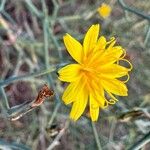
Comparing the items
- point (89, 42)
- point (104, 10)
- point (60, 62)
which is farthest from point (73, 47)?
point (104, 10)

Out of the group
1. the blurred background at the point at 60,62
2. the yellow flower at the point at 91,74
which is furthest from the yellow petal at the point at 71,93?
the blurred background at the point at 60,62

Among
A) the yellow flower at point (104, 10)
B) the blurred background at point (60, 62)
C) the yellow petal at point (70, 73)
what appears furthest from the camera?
the yellow flower at point (104, 10)

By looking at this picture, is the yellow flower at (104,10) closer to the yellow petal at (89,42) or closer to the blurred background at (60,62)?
the blurred background at (60,62)

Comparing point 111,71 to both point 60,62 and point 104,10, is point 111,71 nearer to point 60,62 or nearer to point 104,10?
point 60,62

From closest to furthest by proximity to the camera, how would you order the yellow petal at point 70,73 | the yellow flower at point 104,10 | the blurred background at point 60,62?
the yellow petal at point 70,73, the blurred background at point 60,62, the yellow flower at point 104,10

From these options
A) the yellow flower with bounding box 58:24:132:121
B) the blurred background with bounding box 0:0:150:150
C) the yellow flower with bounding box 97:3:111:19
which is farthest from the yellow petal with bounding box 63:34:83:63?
the yellow flower with bounding box 97:3:111:19

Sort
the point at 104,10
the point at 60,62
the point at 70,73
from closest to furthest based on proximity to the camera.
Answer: the point at 70,73, the point at 60,62, the point at 104,10

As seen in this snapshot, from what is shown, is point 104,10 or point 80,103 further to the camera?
point 104,10
